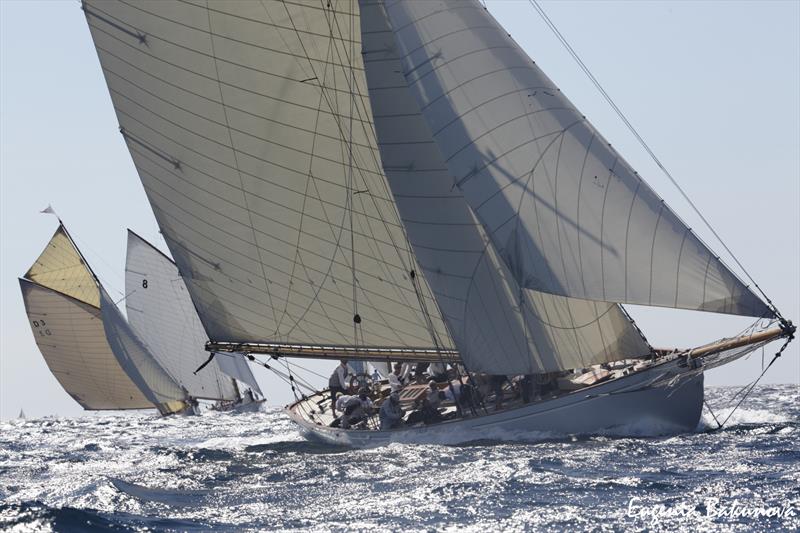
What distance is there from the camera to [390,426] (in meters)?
31.2

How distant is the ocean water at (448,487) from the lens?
17922mm

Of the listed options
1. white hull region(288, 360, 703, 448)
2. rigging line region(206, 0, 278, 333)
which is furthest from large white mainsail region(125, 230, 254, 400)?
white hull region(288, 360, 703, 448)

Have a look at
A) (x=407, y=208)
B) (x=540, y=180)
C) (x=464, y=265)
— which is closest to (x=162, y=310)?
(x=407, y=208)

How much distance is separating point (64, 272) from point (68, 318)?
93.2 inches

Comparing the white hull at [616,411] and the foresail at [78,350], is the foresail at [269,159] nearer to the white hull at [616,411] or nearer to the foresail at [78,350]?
the white hull at [616,411]

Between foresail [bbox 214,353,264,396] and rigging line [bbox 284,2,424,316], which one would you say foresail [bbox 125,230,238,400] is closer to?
foresail [bbox 214,353,264,396]

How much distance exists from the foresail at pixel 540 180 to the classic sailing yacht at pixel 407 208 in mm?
40

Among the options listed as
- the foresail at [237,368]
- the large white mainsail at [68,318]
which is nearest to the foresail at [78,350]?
the large white mainsail at [68,318]

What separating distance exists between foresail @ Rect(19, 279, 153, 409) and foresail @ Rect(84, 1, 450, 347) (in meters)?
32.8

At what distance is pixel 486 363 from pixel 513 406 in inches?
49.9

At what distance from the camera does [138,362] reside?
61906 mm

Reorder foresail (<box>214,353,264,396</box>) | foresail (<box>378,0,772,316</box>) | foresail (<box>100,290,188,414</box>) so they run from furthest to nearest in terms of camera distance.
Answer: foresail (<box>214,353,264,396</box>), foresail (<box>100,290,188,414</box>), foresail (<box>378,0,772,316</box>)

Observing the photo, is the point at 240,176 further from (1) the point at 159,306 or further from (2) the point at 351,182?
(1) the point at 159,306

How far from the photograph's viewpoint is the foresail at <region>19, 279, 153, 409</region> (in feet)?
209
